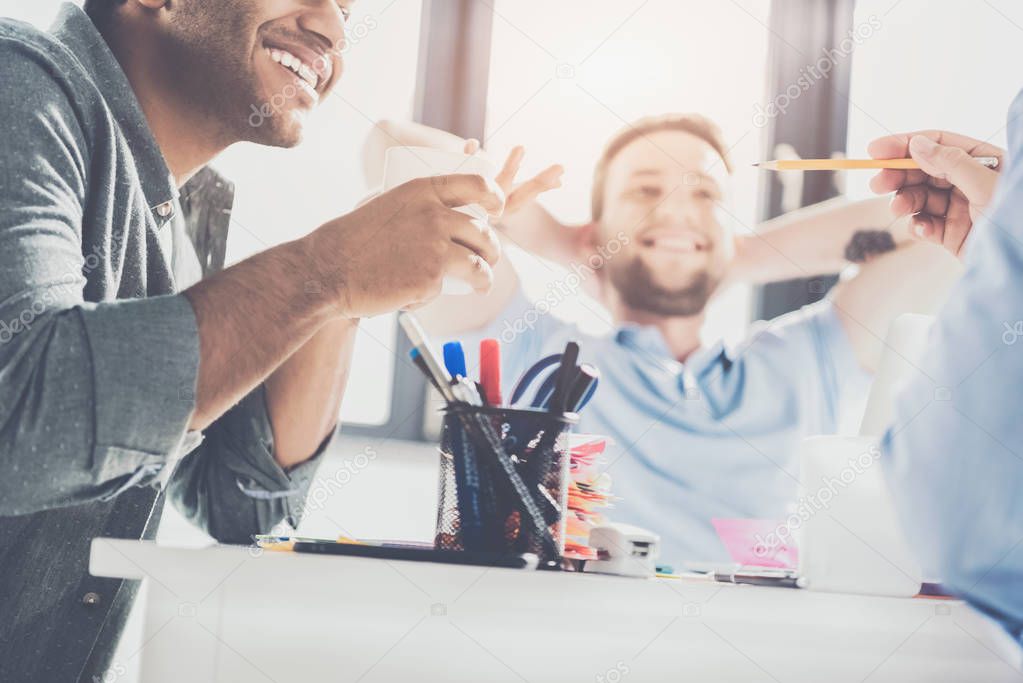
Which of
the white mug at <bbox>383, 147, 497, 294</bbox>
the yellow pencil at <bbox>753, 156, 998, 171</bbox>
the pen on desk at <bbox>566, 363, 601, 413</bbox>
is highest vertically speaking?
the yellow pencil at <bbox>753, 156, 998, 171</bbox>

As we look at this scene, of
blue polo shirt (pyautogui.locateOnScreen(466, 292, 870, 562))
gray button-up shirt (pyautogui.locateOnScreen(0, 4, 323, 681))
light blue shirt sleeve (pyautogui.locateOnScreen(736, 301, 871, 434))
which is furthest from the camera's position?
light blue shirt sleeve (pyautogui.locateOnScreen(736, 301, 871, 434))

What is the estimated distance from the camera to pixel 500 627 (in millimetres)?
576

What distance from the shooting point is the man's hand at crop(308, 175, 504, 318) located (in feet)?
2.23

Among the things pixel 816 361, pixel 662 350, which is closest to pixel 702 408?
pixel 662 350

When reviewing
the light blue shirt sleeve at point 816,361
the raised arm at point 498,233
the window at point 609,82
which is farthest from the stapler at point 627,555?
the light blue shirt sleeve at point 816,361

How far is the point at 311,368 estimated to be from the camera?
0.92 meters

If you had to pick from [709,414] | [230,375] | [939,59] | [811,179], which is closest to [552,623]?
[230,375]

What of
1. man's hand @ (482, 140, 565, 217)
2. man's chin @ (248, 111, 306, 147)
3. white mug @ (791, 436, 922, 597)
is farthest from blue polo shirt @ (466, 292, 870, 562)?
white mug @ (791, 436, 922, 597)

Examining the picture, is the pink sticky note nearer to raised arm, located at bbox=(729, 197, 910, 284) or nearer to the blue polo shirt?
the blue polo shirt

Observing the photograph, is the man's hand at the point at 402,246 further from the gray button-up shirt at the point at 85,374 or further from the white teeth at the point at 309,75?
the white teeth at the point at 309,75

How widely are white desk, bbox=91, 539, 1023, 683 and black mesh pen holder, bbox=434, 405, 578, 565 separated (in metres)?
0.09

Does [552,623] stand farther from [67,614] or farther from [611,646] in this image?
[67,614]

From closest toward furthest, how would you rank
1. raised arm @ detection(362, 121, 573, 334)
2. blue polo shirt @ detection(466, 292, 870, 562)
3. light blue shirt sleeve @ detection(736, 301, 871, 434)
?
1. raised arm @ detection(362, 121, 573, 334)
2. blue polo shirt @ detection(466, 292, 870, 562)
3. light blue shirt sleeve @ detection(736, 301, 871, 434)

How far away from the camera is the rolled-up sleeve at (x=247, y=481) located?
90cm
